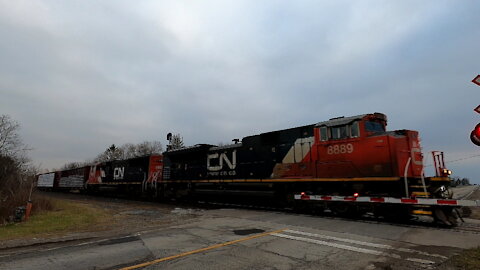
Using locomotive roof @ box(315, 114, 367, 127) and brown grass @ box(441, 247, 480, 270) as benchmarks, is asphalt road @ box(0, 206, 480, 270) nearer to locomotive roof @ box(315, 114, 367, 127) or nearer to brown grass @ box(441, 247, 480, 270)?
brown grass @ box(441, 247, 480, 270)

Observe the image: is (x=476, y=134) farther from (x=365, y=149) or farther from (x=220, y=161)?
(x=220, y=161)

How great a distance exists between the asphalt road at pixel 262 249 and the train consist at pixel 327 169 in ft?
4.61

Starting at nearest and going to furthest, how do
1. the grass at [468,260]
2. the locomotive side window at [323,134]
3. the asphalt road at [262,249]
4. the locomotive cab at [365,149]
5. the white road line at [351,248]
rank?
the grass at [468,260] → the asphalt road at [262,249] → the white road line at [351,248] → the locomotive cab at [365,149] → the locomotive side window at [323,134]

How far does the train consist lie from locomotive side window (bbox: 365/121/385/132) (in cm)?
4

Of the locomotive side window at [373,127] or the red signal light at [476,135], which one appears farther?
the locomotive side window at [373,127]

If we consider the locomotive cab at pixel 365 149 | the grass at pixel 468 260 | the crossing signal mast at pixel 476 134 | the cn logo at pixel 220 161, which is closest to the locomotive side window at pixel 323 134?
the locomotive cab at pixel 365 149

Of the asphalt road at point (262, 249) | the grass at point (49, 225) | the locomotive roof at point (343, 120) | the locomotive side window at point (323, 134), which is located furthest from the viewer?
the locomotive side window at point (323, 134)

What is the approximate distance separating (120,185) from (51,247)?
20414mm

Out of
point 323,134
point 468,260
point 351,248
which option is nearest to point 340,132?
point 323,134

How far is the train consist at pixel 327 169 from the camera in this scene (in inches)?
394

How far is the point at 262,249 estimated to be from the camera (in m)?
6.50

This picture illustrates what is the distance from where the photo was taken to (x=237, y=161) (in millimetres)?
15727

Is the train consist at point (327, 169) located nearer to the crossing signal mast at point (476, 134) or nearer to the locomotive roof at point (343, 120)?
the locomotive roof at point (343, 120)

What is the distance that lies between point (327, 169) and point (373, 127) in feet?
7.47
